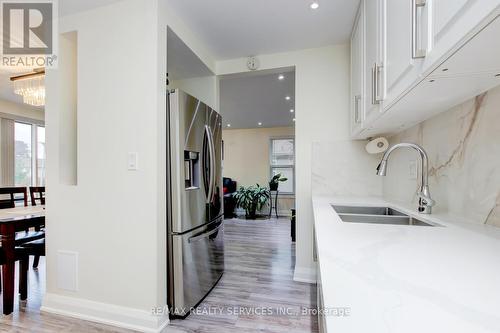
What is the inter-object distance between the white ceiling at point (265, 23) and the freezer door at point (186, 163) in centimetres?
72

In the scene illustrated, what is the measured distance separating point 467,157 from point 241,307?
184cm

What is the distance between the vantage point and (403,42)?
36.8 inches

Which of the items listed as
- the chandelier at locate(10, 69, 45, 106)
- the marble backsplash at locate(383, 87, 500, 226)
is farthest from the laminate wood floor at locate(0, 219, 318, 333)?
the chandelier at locate(10, 69, 45, 106)

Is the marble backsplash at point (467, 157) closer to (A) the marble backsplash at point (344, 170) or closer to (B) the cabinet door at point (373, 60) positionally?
(B) the cabinet door at point (373, 60)

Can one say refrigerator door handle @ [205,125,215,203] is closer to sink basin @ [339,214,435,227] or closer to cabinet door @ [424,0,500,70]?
sink basin @ [339,214,435,227]

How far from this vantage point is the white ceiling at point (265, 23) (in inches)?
A: 72.7

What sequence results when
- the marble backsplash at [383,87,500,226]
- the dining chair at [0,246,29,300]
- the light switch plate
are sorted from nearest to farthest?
the marble backsplash at [383,87,500,226] → the light switch plate → the dining chair at [0,246,29,300]

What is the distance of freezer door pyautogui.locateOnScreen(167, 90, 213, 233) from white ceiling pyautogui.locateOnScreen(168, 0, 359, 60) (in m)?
0.72

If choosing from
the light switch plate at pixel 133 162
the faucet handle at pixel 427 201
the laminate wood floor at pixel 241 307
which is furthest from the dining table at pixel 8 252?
the faucet handle at pixel 427 201

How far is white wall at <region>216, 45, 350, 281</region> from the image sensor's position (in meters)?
2.46

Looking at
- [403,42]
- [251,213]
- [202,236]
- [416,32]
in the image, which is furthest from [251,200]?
[416,32]

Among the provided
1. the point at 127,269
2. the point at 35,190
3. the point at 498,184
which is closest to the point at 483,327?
the point at 498,184

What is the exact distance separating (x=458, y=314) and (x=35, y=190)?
430cm

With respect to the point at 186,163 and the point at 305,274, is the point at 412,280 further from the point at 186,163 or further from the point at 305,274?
the point at 305,274
